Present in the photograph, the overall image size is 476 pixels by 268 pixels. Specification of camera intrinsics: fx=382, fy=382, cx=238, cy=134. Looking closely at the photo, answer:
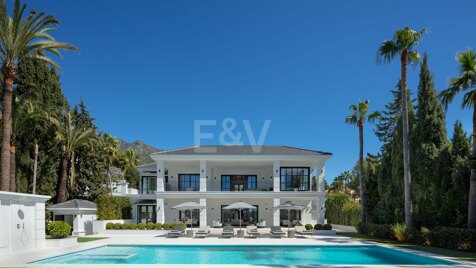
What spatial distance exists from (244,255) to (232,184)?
59.6ft

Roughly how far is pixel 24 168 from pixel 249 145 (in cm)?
1874

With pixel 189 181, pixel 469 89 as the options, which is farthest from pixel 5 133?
pixel 469 89

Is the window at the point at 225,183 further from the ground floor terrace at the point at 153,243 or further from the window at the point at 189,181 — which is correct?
the ground floor terrace at the point at 153,243

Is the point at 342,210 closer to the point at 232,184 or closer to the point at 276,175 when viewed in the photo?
the point at 276,175

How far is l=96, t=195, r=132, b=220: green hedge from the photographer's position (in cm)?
3105

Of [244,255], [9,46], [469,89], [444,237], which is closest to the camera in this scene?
[244,255]

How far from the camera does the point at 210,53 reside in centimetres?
3111

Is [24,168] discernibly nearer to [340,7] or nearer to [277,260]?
[277,260]

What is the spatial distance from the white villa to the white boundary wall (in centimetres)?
1430

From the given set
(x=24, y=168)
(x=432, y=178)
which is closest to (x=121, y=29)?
(x=24, y=168)

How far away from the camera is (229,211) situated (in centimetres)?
3469

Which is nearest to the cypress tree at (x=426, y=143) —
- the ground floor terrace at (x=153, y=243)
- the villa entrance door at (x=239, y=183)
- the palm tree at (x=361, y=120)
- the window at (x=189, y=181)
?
the ground floor terrace at (x=153, y=243)

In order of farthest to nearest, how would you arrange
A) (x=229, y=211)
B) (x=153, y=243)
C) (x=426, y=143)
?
(x=229, y=211) < (x=153, y=243) < (x=426, y=143)

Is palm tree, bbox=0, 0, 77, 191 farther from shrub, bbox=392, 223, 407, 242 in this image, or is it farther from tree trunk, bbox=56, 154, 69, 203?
shrub, bbox=392, 223, 407, 242
